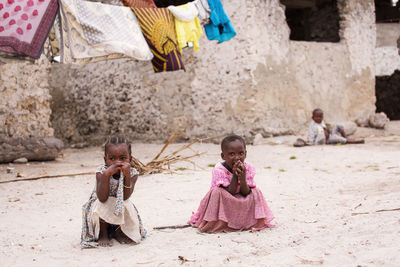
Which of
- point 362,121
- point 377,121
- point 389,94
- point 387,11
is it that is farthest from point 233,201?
point 387,11

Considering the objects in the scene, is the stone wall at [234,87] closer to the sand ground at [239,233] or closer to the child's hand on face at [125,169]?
the sand ground at [239,233]

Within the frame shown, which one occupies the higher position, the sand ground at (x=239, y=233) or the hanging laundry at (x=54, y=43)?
the hanging laundry at (x=54, y=43)

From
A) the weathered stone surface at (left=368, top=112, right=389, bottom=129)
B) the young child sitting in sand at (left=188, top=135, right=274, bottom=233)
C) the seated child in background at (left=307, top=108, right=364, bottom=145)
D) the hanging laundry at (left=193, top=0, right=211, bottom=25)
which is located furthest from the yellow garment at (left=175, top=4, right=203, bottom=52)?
the weathered stone surface at (left=368, top=112, right=389, bottom=129)

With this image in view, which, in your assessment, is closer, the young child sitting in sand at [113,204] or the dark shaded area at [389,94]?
the young child sitting in sand at [113,204]

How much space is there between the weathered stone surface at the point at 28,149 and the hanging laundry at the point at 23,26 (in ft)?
6.68

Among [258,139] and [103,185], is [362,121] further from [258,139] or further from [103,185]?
[103,185]

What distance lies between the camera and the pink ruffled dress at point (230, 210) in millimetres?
2645

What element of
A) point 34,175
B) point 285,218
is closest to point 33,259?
point 285,218

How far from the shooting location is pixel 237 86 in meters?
7.36

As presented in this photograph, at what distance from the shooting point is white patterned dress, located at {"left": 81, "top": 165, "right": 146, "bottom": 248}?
2.39 m

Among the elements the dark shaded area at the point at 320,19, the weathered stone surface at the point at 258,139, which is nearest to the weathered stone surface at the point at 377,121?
the dark shaded area at the point at 320,19

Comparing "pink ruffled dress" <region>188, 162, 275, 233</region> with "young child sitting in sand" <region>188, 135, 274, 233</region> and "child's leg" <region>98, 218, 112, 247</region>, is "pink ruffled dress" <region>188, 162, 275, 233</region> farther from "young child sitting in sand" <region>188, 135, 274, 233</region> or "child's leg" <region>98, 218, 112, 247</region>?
"child's leg" <region>98, 218, 112, 247</region>

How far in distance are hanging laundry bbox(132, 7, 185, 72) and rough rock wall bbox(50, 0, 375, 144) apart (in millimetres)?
2020

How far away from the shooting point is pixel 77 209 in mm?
3535
